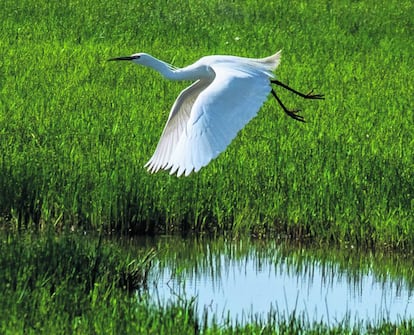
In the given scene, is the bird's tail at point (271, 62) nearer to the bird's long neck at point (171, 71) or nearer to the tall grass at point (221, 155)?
the bird's long neck at point (171, 71)

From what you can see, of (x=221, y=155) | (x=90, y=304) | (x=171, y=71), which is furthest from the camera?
(x=221, y=155)

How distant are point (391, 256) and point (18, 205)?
8.59 feet

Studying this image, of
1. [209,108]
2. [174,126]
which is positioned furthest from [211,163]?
[209,108]

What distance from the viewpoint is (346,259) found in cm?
828

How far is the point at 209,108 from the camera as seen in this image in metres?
7.00

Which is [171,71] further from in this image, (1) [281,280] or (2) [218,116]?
(1) [281,280]

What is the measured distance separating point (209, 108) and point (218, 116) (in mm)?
82

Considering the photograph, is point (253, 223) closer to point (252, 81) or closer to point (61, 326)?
point (252, 81)

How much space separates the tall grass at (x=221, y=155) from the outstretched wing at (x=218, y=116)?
4.02 feet

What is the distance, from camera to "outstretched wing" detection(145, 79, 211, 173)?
7.40m

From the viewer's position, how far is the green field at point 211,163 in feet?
28.8

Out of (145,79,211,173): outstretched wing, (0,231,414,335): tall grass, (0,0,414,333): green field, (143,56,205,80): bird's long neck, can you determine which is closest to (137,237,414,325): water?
(0,231,414,335): tall grass

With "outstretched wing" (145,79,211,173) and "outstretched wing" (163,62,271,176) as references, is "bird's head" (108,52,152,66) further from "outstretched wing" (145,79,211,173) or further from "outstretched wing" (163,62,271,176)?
"outstretched wing" (163,62,271,176)

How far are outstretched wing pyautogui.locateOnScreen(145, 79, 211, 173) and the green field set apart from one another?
73 cm
